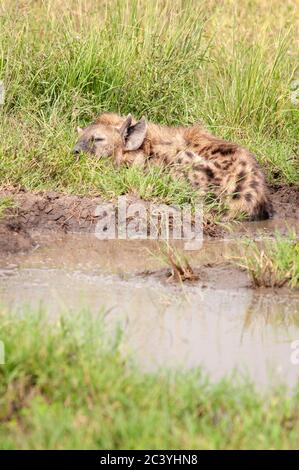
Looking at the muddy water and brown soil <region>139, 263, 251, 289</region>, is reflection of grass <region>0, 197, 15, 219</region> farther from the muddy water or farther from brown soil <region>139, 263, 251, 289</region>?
brown soil <region>139, 263, 251, 289</region>

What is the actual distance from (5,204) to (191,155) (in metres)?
1.49

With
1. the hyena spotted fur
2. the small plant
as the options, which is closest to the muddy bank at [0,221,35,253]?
the small plant

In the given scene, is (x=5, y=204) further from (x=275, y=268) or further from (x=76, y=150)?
(x=275, y=268)

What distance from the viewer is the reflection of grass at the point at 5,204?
6.54 meters

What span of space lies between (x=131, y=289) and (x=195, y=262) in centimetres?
76

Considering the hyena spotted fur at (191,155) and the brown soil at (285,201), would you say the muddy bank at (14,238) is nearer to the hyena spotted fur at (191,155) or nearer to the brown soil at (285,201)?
the hyena spotted fur at (191,155)

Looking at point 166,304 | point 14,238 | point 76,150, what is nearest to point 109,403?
point 166,304

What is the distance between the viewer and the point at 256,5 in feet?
33.7

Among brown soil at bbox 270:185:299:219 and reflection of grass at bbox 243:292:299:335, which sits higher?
reflection of grass at bbox 243:292:299:335

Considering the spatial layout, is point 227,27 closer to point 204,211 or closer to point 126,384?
point 204,211

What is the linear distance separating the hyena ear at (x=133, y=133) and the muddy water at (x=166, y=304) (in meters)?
1.40

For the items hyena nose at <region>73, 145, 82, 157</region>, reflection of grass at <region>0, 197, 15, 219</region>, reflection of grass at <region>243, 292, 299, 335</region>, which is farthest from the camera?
hyena nose at <region>73, 145, 82, 157</region>

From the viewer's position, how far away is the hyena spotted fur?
23.7 ft

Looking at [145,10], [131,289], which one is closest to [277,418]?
[131,289]
